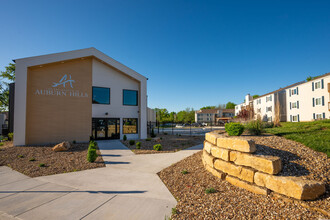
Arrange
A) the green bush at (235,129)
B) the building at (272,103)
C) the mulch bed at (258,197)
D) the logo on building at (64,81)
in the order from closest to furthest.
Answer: the mulch bed at (258,197) < the green bush at (235,129) < the logo on building at (64,81) < the building at (272,103)

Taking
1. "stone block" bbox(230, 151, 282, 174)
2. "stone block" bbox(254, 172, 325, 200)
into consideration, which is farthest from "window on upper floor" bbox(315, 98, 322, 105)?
"stone block" bbox(254, 172, 325, 200)

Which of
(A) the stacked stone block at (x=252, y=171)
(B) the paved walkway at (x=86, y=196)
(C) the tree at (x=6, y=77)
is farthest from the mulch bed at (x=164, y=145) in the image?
(C) the tree at (x=6, y=77)

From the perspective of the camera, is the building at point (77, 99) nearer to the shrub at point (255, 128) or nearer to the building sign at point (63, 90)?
the building sign at point (63, 90)

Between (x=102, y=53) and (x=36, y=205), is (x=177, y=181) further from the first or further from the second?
(x=102, y=53)

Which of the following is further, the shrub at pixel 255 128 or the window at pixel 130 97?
the window at pixel 130 97

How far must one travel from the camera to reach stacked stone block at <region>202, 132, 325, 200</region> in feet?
10.8

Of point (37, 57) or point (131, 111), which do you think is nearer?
point (37, 57)

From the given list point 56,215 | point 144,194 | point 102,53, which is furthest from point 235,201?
point 102,53

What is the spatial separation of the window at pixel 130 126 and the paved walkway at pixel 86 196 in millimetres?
10139

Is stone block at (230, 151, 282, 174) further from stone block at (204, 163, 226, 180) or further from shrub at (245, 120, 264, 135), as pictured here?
shrub at (245, 120, 264, 135)

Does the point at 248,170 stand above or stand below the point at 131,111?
below

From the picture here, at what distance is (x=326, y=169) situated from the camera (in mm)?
3822

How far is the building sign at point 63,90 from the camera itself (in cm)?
1333

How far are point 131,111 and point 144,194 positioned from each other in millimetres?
12917
